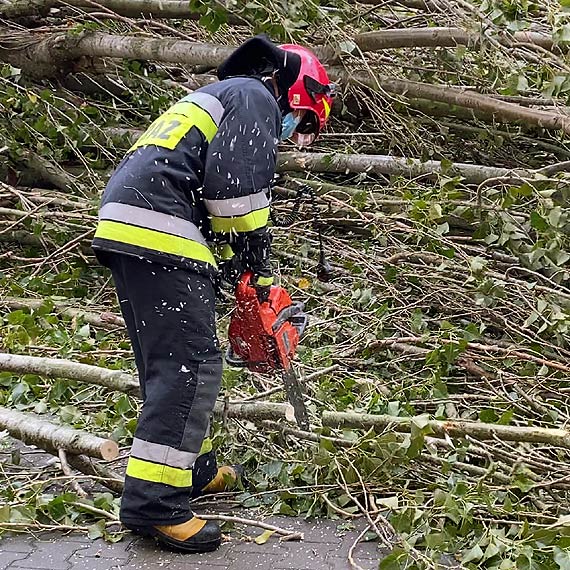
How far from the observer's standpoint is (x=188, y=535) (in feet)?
9.74

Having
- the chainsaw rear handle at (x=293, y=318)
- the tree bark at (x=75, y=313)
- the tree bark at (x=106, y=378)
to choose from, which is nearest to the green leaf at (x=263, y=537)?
the tree bark at (x=106, y=378)

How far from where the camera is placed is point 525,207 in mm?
4613

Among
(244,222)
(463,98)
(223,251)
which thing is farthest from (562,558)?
(463,98)

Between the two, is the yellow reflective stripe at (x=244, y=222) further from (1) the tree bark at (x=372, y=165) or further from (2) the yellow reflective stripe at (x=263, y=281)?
(1) the tree bark at (x=372, y=165)

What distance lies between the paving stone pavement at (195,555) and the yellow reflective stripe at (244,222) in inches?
43.8

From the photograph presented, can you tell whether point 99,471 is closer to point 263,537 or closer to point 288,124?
point 263,537

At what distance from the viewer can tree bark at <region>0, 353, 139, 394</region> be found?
11.7ft

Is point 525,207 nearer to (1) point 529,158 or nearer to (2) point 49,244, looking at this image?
(1) point 529,158

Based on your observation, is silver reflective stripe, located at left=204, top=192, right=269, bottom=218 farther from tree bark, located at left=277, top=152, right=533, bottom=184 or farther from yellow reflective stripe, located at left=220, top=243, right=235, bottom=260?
tree bark, located at left=277, top=152, right=533, bottom=184

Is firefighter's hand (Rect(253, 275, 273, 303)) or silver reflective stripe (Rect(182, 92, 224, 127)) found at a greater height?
silver reflective stripe (Rect(182, 92, 224, 127))

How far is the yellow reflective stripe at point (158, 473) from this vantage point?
9.64 feet

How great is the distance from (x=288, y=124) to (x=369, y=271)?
1.60 m

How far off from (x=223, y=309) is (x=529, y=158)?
2.35 meters

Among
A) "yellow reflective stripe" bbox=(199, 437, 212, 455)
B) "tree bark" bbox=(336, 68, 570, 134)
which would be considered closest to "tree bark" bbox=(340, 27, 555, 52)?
"tree bark" bbox=(336, 68, 570, 134)
